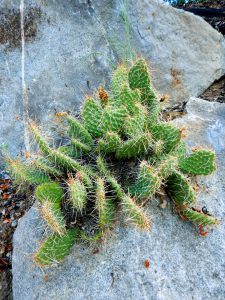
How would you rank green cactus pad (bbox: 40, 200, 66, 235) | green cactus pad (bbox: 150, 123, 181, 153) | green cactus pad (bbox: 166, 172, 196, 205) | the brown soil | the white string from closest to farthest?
1. green cactus pad (bbox: 40, 200, 66, 235)
2. green cactus pad (bbox: 166, 172, 196, 205)
3. green cactus pad (bbox: 150, 123, 181, 153)
4. the brown soil
5. the white string

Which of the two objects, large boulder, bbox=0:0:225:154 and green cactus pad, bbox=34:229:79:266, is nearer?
green cactus pad, bbox=34:229:79:266

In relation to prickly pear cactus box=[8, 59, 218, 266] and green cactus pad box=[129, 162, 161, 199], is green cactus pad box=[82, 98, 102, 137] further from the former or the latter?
green cactus pad box=[129, 162, 161, 199]

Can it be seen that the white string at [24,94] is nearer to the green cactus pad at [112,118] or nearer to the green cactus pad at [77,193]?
the green cactus pad at [112,118]

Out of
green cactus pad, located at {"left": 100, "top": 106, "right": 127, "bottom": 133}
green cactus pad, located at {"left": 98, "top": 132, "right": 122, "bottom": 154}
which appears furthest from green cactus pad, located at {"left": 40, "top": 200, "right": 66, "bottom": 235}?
green cactus pad, located at {"left": 100, "top": 106, "right": 127, "bottom": 133}

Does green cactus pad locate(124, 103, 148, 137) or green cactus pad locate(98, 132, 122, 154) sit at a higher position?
green cactus pad locate(124, 103, 148, 137)

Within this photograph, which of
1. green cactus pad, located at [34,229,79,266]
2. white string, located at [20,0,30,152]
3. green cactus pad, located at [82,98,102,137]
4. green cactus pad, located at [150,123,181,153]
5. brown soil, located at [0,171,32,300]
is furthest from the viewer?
white string, located at [20,0,30,152]

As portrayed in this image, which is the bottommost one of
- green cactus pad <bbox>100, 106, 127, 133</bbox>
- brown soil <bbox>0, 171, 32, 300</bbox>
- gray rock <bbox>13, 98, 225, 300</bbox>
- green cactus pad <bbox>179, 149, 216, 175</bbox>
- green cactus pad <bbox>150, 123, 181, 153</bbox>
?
brown soil <bbox>0, 171, 32, 300</bbox>

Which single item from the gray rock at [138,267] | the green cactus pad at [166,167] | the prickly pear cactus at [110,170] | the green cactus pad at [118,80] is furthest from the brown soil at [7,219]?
the green cactus pad at [166,167]
